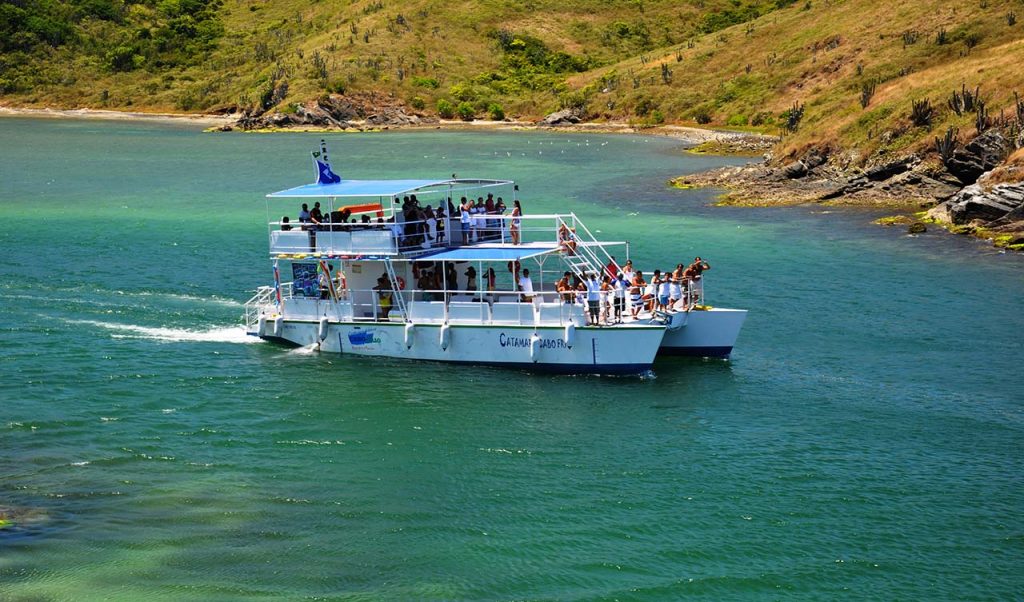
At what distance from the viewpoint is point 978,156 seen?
65688 millimetres

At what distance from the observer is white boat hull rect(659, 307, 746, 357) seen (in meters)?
36.1

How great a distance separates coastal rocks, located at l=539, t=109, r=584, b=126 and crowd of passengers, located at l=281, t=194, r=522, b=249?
108910 millimetres

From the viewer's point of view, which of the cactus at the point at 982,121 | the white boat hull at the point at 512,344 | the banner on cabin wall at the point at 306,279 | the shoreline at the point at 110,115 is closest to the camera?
the white boat hull at the point at 512,344

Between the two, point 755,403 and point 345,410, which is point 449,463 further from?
point 755,403

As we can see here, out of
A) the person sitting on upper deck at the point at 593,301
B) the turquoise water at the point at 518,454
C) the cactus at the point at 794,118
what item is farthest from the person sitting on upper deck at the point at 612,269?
the cactus at the point at 794,118

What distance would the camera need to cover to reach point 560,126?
146m

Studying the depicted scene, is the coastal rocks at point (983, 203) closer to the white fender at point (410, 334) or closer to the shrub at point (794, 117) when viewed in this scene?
the white fender at point (410, 334)

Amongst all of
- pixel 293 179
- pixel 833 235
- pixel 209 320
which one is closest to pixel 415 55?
pixel 293 179

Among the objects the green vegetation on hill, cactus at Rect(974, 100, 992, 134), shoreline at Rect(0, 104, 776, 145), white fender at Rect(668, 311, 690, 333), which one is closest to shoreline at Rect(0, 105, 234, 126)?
shoreline at Rect(0, 104, 776, 145)

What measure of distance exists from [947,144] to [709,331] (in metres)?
37.4

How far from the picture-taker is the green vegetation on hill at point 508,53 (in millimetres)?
118188

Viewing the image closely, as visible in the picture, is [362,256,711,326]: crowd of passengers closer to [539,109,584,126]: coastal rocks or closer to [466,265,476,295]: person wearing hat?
[466,265,476,295]: person wearing hat

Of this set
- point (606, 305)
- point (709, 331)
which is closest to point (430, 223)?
point (606, 305)

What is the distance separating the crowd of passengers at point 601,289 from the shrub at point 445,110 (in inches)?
4724
